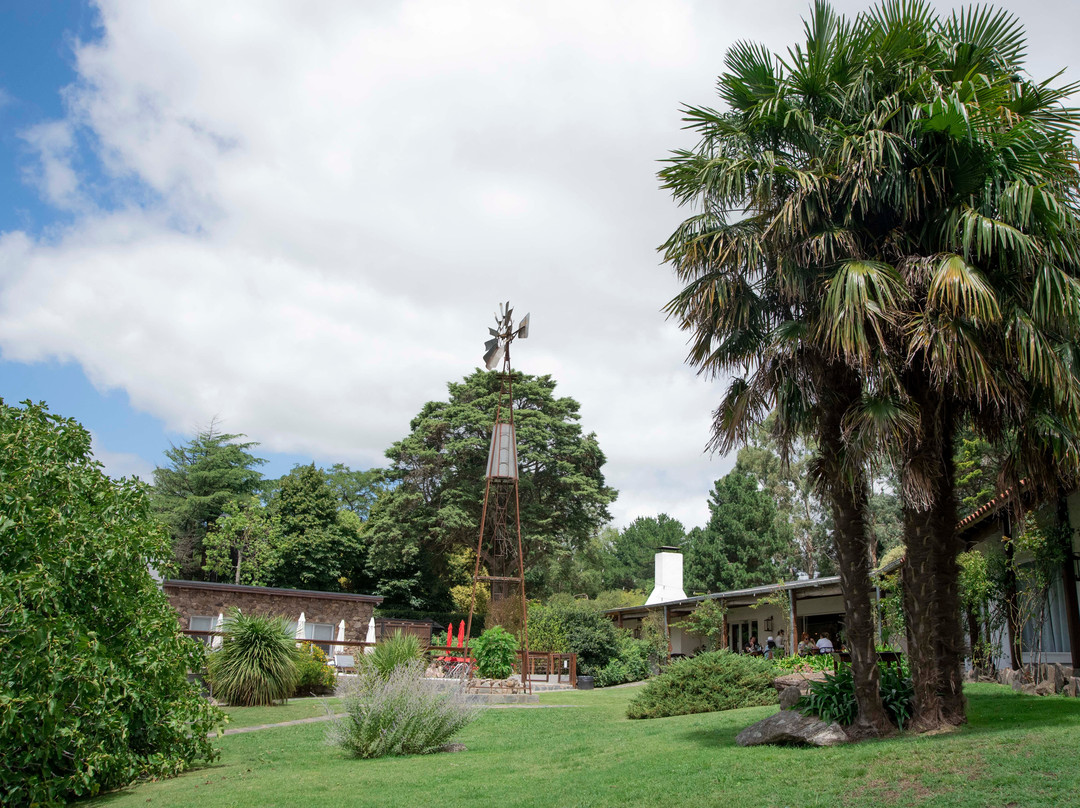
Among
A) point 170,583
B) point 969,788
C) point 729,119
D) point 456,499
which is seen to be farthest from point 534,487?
point 969,788

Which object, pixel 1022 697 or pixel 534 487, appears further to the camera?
pixel 534 487

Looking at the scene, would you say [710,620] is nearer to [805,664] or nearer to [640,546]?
[805,664]

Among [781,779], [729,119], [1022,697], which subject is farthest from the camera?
[1022,697]

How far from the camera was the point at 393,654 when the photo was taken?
1503 centimetres

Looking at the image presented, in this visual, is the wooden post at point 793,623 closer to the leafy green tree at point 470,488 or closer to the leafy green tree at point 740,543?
the leafy green tree at point 470,488

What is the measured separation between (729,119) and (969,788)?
25.4 feet

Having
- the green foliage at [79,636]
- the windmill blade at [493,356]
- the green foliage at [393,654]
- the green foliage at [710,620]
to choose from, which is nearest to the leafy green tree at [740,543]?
the green foliage at [710,620]

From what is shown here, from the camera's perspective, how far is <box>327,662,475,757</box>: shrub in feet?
35.0

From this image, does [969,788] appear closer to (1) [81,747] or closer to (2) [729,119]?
(2) [729,119]

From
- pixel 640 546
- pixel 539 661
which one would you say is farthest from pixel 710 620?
pixel 640 546

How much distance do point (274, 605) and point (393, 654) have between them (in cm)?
1519

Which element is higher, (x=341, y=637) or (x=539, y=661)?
(x=341, y=637)

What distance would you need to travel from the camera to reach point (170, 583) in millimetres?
27031

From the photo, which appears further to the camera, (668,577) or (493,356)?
(668,577)
